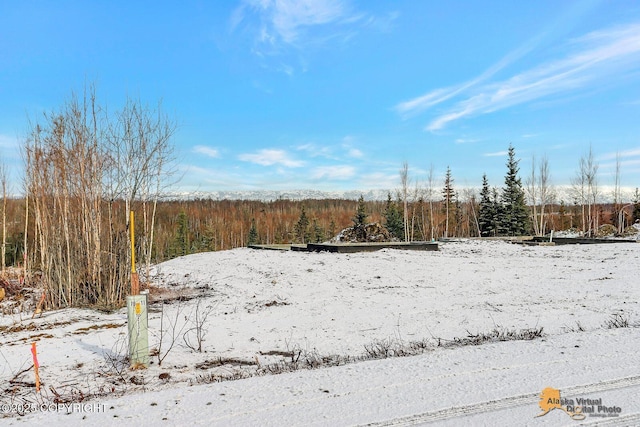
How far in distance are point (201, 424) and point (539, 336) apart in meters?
3.63

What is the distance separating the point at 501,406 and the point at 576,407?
466 mm

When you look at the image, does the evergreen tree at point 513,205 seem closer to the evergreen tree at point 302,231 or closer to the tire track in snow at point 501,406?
the evergreen tree at point 302,231

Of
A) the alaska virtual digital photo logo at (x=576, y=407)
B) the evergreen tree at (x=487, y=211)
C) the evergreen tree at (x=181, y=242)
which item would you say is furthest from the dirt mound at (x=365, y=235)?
the evergreen tree at (x=181, y=242)

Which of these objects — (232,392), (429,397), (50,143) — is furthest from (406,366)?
(50,143)

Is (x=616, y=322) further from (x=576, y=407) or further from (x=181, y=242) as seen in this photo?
(x=181, y=242)

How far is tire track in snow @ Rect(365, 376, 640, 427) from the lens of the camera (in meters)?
2.59

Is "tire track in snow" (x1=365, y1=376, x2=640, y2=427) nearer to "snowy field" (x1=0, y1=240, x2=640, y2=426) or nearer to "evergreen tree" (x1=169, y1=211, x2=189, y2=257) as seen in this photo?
"snowy field" (x1=0, y1=240, x2=640, y2=426)

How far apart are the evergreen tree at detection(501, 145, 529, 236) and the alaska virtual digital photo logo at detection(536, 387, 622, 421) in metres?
32.9

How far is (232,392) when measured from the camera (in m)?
3.16

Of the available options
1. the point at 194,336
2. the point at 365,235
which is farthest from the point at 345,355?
the point at 365,235

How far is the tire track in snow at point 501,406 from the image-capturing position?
8.50 ft

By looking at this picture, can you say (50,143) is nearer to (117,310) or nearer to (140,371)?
(117,310)

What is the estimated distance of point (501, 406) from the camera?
2777 millimetres

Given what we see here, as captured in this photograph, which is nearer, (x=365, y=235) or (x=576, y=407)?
(x=576, y=407)
